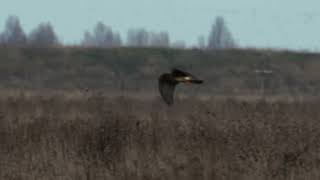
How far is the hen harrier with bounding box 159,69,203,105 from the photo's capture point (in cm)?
1008

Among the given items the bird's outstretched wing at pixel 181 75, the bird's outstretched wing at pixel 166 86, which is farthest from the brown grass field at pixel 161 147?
the bird's outstretched wing at pixel 181 75

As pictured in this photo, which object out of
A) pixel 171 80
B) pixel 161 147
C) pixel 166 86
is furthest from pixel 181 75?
pixel 161 147

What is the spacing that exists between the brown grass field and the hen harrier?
633mm

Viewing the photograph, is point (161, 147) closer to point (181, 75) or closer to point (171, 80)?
point (171, 80)

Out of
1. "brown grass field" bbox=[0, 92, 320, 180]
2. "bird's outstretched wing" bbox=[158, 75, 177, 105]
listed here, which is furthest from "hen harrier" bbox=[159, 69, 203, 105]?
"brown grass field" bbox=[0, 92, 320, 180]

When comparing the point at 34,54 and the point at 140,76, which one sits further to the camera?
the point at 34,54

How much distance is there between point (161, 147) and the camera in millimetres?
11164

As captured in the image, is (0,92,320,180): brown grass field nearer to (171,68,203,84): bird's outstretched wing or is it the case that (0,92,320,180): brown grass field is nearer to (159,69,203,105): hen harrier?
(159,69,203,105): hen harrier

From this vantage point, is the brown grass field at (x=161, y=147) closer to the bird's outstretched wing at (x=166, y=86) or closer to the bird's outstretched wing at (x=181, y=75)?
the bird's outstretched wing at (x=166, y=86)

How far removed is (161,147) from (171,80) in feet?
3.41

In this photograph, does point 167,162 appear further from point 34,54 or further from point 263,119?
point 34,54

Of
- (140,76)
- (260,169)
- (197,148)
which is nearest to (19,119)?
(197,148)

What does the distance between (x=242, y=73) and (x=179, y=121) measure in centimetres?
4049

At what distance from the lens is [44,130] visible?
1239 centimetres
